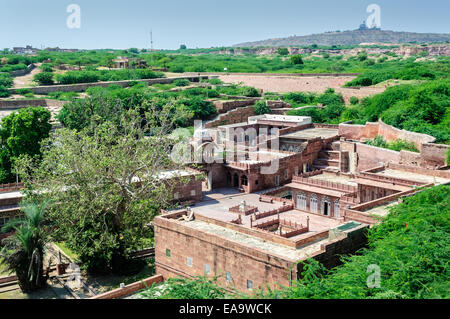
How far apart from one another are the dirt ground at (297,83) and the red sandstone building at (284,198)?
16.3m

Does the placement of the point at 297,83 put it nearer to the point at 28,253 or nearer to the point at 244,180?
the point at 244,180

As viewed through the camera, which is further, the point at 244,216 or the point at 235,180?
the point at 235,180

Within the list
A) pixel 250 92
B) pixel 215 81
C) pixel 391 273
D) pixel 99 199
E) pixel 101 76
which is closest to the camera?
pixel 391 273

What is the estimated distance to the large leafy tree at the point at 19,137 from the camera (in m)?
35.4

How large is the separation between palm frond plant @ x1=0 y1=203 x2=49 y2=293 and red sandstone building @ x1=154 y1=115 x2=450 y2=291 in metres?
5.10

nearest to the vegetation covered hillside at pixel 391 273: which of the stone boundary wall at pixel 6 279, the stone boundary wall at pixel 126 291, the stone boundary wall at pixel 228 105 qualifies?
the stone boundary wall at pixel 126 291

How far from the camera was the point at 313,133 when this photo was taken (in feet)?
143

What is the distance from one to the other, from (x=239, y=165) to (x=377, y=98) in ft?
64.1

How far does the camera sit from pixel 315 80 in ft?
230

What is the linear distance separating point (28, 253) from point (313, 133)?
28098 mm

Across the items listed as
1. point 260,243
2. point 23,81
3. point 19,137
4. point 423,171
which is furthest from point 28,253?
point 23,81

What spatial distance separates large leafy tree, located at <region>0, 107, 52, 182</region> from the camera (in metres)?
35.4

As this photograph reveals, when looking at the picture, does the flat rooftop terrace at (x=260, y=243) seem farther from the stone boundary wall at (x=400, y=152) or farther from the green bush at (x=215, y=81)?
the green bush at (x=215, y=81)
